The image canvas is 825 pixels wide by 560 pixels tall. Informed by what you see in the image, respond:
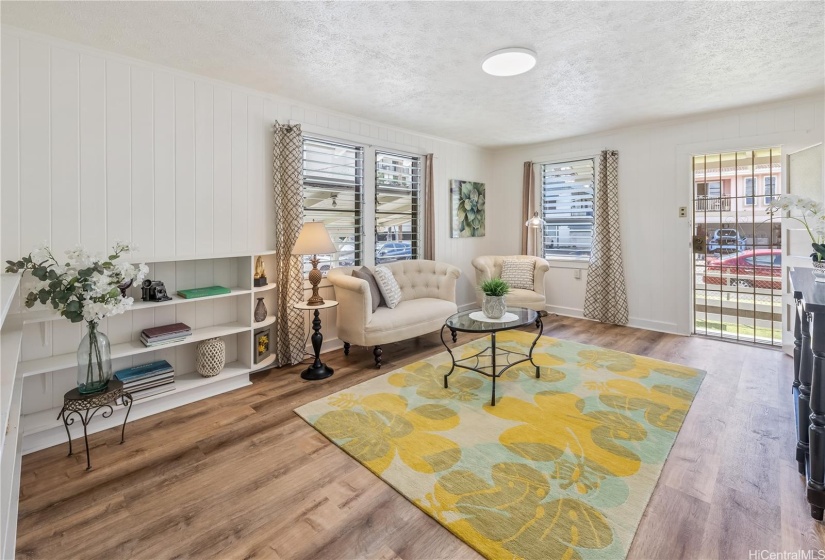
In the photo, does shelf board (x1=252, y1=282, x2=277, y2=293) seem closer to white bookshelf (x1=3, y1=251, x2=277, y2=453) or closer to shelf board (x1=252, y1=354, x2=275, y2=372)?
white bookshelf (x1=3, y1=251, x2=277, y2=453)

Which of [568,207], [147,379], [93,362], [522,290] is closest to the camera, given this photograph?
[93,362]

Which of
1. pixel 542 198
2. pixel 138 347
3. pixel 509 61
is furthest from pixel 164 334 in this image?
pixel 542 198

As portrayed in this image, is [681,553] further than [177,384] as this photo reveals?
No

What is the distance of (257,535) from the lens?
1.71 meters

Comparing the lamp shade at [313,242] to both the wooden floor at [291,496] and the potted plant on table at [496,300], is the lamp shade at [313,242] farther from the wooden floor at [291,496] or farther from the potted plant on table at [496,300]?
the potted plant on table at [496,300]

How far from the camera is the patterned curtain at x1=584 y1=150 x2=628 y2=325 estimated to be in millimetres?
5145

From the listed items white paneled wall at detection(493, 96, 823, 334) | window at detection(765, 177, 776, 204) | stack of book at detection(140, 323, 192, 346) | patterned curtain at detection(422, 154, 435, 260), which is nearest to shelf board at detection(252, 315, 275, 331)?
stack of book at detection(140, 323, 192, 346)

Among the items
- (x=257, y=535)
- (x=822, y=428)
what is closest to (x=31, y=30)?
(x=257, y=535)

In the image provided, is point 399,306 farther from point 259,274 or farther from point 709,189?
point 709,189

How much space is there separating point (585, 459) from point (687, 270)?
11.8 ft

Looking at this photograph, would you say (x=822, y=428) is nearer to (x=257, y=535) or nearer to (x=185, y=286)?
(x=257, y=535)

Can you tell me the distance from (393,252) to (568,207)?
270 cm

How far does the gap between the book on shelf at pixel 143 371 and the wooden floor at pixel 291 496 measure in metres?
0.30

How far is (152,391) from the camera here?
288cm
